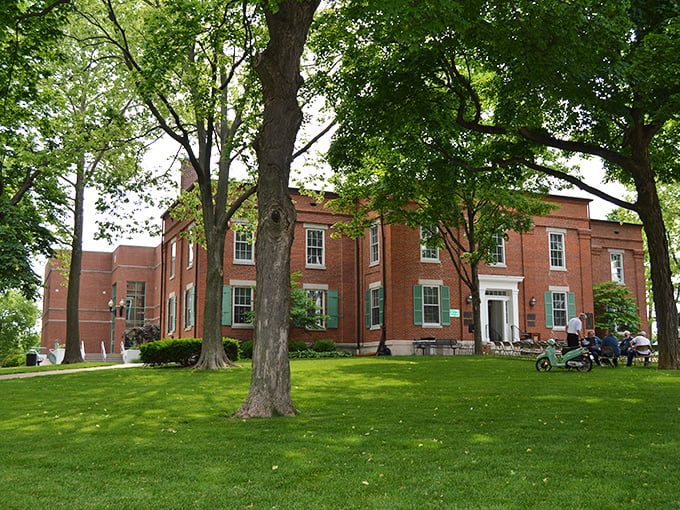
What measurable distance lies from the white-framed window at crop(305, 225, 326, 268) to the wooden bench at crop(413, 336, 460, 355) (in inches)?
248

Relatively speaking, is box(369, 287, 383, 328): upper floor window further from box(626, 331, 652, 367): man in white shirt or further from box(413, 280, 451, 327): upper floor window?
box(626, 331, 652, 367): man in white shirt

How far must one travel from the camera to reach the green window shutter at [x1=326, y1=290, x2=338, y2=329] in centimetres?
3147

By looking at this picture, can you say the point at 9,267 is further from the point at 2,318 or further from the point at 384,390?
the point at 2,318

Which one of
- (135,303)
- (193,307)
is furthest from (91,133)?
(135,303)

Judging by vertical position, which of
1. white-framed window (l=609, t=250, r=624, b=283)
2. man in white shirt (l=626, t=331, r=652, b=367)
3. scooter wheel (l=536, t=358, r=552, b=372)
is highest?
white-framed window (l=609, t=250, r=624, b=283)

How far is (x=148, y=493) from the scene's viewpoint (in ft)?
17.5

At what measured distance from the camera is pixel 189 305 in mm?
31547

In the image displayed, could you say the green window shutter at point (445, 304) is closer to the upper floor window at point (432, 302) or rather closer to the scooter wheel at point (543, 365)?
the upper floor window at point (432, 302)

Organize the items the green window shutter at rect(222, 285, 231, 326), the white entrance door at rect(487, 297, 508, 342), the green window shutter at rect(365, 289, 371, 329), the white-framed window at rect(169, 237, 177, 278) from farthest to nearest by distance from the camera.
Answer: the white-framed window at rect(169, 237, 177, 278) → the white entrance door at rect(487, 297, 508, 342) → the green window shutter at rect(365, 289, 371, 329) → the green window shutter at rect(222, 285, 231, 326)

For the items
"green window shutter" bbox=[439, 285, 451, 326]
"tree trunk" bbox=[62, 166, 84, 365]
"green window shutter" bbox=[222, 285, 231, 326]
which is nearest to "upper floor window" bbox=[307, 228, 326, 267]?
"green window shutter" bbox=[222, 285, 231, 326]

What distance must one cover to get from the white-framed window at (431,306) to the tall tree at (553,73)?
12.1m

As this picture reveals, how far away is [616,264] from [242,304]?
22481 mm

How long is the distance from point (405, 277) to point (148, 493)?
2498 cm

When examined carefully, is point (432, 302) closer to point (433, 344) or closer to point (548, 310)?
point (433, 344)
